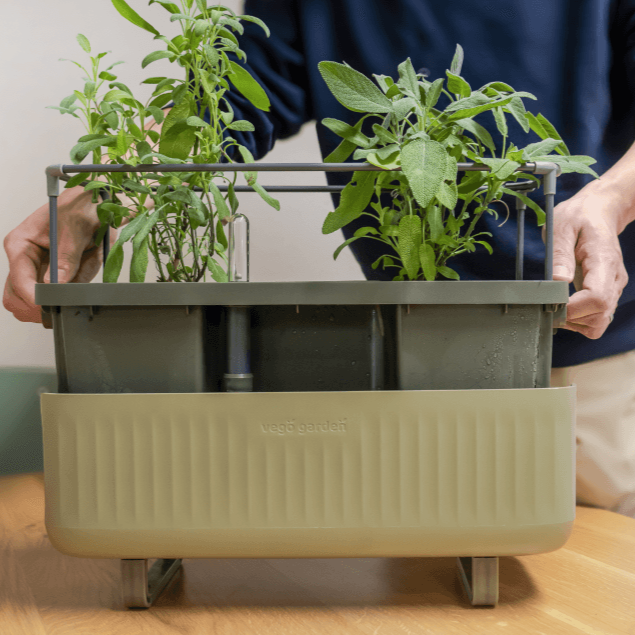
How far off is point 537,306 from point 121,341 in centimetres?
39

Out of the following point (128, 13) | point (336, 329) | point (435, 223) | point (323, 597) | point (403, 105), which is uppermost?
point (128, 13)

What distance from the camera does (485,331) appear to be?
0.47 metres

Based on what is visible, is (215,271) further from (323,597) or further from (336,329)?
(323,597)

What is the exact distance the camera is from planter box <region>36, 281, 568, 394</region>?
0.46 meters

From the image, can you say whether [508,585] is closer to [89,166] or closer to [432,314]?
[432,314]

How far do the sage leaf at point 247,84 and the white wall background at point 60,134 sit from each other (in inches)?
13.0

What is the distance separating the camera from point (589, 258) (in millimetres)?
647

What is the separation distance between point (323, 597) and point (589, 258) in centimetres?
52

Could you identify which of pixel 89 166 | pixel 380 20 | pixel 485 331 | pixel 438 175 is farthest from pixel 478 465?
pixel 380 20

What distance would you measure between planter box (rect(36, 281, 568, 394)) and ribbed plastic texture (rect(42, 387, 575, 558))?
0.02 meters

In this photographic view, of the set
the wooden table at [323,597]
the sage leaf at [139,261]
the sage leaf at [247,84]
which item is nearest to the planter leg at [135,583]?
the wooden table at [323,597]

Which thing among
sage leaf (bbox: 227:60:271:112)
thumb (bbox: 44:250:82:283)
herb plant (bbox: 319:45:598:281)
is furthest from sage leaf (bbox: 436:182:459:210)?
thumb (bbox: 44:250:82:283)

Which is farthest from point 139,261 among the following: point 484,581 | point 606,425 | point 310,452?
point 606,425

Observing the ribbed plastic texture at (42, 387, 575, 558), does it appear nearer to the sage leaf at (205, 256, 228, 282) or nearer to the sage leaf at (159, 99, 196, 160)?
the sage leaf at (205, 256, 228, 282)
